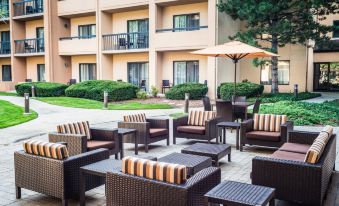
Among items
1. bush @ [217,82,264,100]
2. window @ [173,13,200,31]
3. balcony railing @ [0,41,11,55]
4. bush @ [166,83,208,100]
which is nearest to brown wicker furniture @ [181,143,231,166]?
bush @ [217,82,264,100]

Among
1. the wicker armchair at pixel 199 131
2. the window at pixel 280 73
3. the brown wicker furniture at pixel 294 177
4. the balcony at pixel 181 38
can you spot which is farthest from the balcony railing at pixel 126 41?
the brown wicker furniture at pixel 294 177

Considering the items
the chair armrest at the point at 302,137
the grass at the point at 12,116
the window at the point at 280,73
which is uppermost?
the window at the point at 280,73

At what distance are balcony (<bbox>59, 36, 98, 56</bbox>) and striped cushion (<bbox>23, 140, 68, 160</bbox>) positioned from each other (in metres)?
22.1

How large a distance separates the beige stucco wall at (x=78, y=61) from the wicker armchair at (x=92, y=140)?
21440 millimetres

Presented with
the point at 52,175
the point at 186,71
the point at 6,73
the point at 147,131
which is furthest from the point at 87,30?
the point at 52,175

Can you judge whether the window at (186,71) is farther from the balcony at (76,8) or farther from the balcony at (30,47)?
the balcony at (30,47)

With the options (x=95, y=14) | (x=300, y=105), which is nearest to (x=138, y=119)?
(x=300, y=105)

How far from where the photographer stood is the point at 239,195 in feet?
12.8

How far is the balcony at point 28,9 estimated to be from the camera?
29.6m

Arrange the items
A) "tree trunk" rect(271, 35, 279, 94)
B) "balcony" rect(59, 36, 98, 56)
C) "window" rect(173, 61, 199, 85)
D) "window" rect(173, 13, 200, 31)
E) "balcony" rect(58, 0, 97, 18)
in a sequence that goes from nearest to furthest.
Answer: "tree trunk" rect(271, 35, 279, 94)
"window" rect(173, 13, 200, 31)
"window" rect(173, 61, 199, 85)
"balcony" rect(58, 0, 97, 18)
"balcony" rect(59, 36, 98, 56)

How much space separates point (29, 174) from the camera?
5.12 m

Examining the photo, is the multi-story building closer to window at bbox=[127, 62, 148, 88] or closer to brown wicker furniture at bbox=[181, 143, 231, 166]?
window at bbox=[127, 62, 148, 88]

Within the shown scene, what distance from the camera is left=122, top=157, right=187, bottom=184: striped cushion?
12.7 ft

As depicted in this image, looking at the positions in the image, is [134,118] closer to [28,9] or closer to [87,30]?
[87,30]
